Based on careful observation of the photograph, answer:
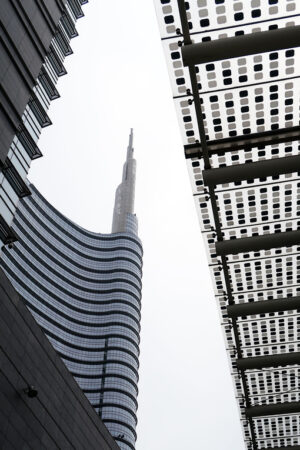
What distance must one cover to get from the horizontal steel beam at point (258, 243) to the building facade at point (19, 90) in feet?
49.1

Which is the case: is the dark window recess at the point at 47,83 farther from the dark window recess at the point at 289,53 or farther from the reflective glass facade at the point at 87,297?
the reflective glass facade at the point at 87,297

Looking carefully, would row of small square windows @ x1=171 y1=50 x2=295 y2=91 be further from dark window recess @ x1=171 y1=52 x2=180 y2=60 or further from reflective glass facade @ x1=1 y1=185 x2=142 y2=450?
reflective glass facade @ x1=1 y1=185 x2=142 y2=450

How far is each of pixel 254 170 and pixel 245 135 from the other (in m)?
7.22

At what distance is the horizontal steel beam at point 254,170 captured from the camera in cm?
1911

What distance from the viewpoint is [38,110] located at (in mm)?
38094

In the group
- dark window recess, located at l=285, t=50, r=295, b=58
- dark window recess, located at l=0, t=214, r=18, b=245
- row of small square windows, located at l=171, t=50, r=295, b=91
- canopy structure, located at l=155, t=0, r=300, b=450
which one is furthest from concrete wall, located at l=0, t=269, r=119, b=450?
dark window recess, located at l=285, t=50, r=295, b=58

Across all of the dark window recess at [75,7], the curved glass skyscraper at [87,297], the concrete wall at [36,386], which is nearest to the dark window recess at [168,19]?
the concrete wall at [36,386]

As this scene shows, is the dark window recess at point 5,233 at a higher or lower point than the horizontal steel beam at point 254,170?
lower

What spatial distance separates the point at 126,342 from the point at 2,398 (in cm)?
10276

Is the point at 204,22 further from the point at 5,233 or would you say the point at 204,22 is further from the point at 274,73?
the point at 5,233

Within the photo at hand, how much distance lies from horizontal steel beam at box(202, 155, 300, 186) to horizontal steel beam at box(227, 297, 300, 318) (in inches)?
282

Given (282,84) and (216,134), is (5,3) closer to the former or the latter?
(216,134)

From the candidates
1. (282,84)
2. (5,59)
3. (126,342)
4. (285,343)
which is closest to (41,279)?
(126,342)

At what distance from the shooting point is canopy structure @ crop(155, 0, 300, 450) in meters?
18.3
